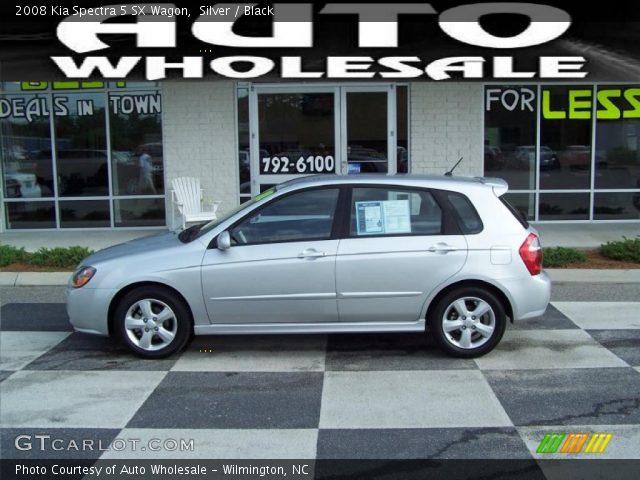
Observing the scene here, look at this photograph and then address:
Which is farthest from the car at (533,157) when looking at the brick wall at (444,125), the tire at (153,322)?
the tire at (153,322)

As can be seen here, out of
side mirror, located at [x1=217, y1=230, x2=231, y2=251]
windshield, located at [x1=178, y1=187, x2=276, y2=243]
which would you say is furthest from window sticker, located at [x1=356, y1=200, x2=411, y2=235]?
side mirror, located at [x1=217, y1=230, x2=231, y2=251]

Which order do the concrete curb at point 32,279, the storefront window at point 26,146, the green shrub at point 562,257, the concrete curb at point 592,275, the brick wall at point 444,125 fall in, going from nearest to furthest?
1. the concrete curb at point 592,275
2. the concrete curb at point 32,279
3. the green shrub at point 562,257
4. the brick wall at point 444,125
5. the storefront window at point 26,146

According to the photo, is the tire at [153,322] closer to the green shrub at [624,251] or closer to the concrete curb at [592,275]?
the concrete curb at [592,275]

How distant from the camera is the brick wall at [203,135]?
539 inches

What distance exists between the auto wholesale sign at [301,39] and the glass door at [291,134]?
0.61 m

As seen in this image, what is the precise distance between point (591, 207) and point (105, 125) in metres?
9.74

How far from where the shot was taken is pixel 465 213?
6.58 m

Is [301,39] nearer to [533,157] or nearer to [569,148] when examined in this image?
[533,157]

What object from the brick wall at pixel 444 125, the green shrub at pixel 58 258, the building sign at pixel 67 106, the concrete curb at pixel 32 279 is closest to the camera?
the concrete curb at pixel 32 279

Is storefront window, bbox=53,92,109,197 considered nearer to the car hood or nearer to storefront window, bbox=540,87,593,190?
the car hood

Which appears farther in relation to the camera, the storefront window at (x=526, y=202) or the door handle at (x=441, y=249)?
the storefront window at (x=526, y=202)

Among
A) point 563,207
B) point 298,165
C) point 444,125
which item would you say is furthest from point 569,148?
point 298,165

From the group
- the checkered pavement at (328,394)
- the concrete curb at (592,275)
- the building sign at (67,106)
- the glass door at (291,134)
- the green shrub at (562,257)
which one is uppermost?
the building sign at (67,106)

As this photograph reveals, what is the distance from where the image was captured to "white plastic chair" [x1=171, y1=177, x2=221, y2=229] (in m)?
13.5
